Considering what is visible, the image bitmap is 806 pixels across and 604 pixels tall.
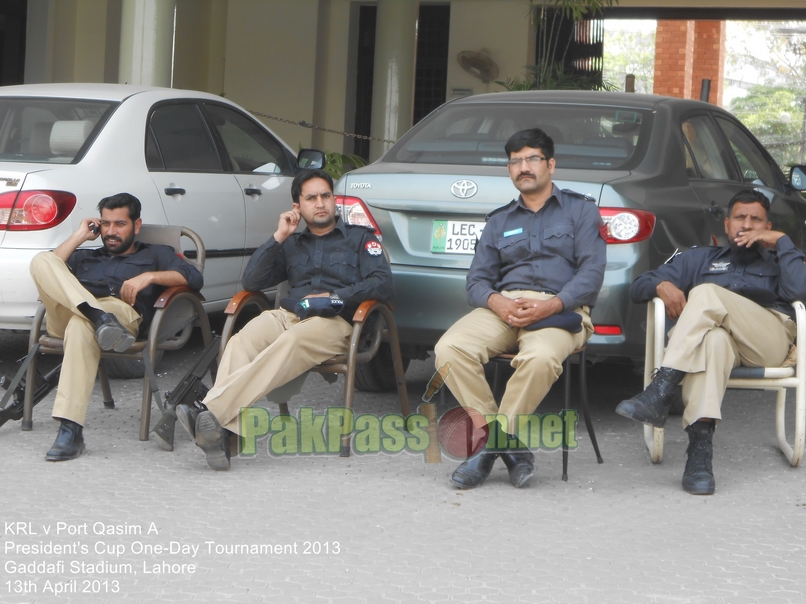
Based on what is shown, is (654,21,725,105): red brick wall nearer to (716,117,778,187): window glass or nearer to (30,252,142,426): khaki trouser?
(716,117,778,187): window glass

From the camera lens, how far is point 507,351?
470 cm

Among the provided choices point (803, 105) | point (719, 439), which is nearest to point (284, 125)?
point (803, 105)

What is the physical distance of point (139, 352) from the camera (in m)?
4.96

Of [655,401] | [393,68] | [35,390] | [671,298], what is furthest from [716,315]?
[393,68]

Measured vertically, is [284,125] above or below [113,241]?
above

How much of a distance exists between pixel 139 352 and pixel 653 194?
2.42 metres

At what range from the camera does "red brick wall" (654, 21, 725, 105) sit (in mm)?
20453

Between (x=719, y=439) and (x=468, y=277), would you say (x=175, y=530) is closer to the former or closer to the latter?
(x=468, y=277)

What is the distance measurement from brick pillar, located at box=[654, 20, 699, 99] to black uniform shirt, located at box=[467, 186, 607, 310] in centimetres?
1632

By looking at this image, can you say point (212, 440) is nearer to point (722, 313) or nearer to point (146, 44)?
point (722, 313)

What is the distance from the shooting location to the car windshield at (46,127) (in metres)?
5.78

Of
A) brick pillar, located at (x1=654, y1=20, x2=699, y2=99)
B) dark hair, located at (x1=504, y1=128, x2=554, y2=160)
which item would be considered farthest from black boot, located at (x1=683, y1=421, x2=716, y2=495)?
brick pillar, located at (x1=654, y1=20, x2=699, y2=99)

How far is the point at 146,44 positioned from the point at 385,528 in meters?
6.12

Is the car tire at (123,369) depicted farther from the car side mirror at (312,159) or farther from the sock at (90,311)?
the car side mirror at (312,159)
